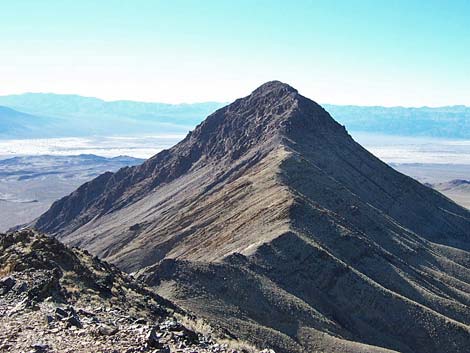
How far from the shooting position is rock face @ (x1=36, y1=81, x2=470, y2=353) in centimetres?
4259

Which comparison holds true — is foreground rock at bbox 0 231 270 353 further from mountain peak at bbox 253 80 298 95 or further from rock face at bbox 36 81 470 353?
mountain peak at bbox 253 80 298 95

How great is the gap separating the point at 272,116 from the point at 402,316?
55.7 m

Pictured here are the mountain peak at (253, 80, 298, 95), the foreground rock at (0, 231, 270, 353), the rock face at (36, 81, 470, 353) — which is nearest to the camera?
the foreground rock at (0, 231, 270, 353)

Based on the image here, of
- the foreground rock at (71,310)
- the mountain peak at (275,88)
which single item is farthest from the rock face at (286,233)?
the foreground rock at (71,310)

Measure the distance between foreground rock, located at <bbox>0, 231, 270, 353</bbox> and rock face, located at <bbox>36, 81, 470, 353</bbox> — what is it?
1238 cm

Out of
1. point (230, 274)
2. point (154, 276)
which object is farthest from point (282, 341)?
point (154, 276)

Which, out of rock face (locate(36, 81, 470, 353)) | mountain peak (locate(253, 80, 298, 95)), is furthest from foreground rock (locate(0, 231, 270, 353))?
mountain peak (locate(253, 80, 298, 95))

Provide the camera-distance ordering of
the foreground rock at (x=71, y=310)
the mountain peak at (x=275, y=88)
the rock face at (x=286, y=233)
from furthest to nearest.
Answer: the mountain peak at (x=275, y=88), the rock face at (x=286, y=233), the foreground rock at (x=71, y=310)

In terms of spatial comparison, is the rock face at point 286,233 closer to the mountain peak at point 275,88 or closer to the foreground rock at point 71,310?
the mountain peak at point 275,88

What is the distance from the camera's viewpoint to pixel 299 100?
9844cm

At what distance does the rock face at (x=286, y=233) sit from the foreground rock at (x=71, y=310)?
12.4 metres

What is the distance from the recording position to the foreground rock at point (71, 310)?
16.2m

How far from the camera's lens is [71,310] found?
62.4ft

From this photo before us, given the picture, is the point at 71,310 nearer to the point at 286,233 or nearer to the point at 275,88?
the point at 286,233
